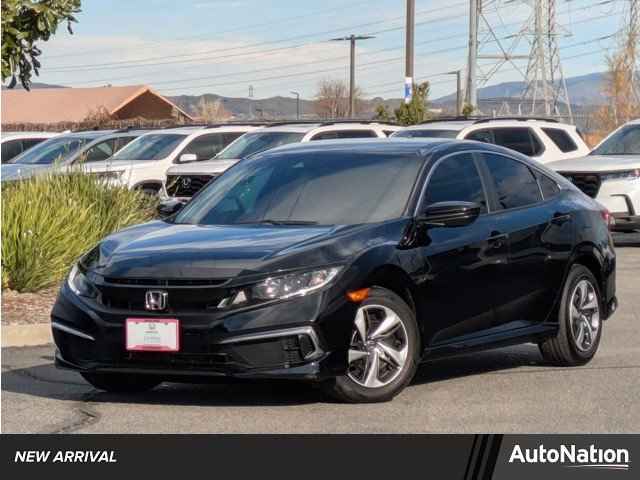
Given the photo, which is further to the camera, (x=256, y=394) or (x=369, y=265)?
(x=256, y=394)

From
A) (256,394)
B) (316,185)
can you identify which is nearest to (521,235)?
(316,185)

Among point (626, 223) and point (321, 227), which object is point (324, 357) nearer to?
point (321, 227)

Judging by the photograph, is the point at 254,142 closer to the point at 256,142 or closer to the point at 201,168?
the point at 256,142

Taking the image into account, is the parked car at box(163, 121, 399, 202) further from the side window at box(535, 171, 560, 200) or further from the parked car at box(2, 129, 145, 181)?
the side window at box(535, 171, 560, 200)

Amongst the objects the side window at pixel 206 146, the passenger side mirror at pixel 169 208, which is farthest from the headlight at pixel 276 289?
the side window at pixel 206 146

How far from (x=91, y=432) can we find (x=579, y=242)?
3942 millimetres

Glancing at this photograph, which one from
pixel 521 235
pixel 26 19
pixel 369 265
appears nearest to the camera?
pixel 369 265

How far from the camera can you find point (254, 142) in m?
25.2

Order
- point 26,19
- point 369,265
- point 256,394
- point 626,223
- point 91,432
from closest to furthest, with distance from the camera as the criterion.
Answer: point 91,432, point 369,265, point 256,394, point 26,19, point 626,223

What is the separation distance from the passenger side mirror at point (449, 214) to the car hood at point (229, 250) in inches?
6.9

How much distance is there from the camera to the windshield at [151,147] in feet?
83.0

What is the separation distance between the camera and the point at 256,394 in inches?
372

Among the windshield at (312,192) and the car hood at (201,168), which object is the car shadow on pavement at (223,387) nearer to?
the windshield at (312,192)

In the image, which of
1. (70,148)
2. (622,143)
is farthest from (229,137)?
(622,143)
